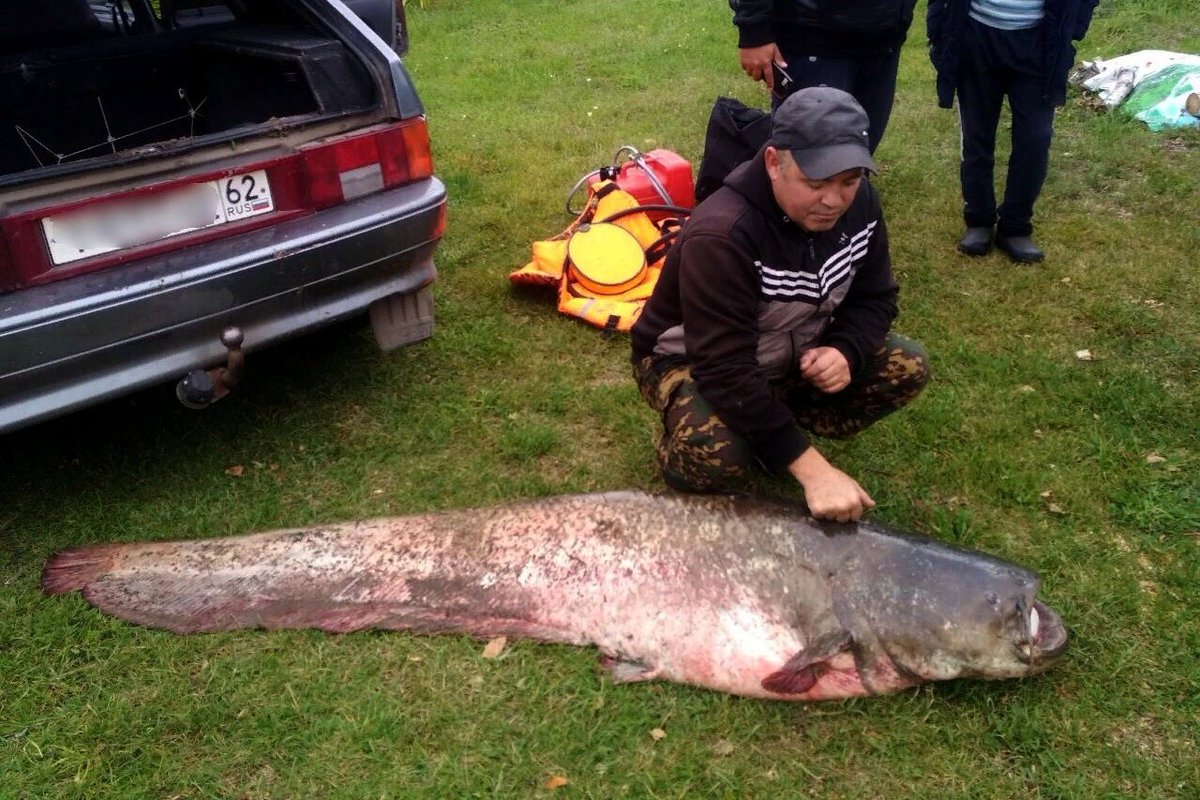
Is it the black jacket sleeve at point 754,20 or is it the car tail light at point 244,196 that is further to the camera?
the black jacket sleeve at point 754,20

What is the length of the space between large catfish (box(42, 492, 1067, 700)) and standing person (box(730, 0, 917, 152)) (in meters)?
2.28

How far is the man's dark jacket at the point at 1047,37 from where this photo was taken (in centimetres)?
439

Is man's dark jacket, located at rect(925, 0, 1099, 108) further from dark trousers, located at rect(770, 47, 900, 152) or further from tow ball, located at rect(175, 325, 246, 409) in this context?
tow ball, located at rect(175, 325, 246, 409)

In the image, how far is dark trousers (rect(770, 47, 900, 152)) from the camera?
4.21m

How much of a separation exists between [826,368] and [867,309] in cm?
31

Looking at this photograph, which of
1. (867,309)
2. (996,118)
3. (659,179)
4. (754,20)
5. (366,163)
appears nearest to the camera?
(867,309)

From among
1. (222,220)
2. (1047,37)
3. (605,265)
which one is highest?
(1047,37)

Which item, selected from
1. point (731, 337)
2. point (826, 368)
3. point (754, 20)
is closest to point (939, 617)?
point (826, 368)

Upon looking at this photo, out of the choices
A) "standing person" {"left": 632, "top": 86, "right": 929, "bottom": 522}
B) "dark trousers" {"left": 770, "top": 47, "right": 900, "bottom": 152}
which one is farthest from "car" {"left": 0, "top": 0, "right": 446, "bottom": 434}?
"dark trousers" {"left": 770, "top": 47, "right": 900, "bottom": 152}

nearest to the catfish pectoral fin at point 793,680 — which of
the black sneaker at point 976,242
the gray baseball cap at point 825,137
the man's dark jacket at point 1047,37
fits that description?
the gray baseball cap at point 825,137

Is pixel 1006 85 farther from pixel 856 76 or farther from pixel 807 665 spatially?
pixel 807 665

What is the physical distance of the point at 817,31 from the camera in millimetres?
4176

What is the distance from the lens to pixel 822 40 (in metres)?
4.18

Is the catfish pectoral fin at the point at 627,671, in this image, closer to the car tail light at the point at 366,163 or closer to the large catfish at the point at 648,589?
the large catfish at the point at 648,589
